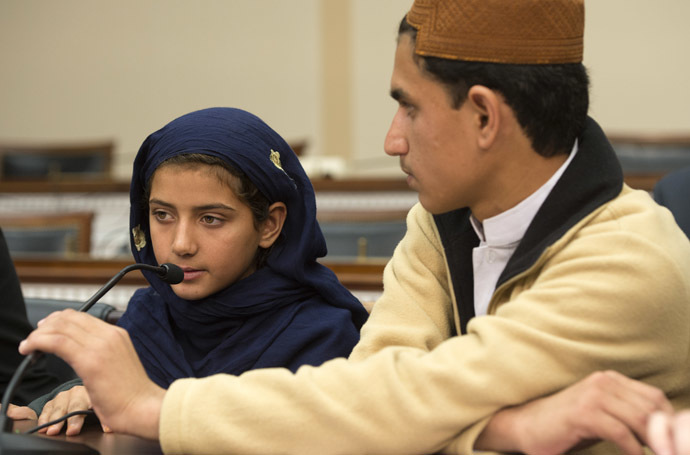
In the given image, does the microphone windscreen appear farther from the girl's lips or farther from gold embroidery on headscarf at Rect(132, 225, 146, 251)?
gold embroidery on headscarf at Rect(132, 225, 146, 251)

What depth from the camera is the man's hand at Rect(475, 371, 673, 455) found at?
930mm

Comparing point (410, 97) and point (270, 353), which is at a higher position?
point (410, 97)

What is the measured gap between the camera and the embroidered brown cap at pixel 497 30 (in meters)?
1.10

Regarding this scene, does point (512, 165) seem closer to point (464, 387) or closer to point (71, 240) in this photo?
point (464, 387)

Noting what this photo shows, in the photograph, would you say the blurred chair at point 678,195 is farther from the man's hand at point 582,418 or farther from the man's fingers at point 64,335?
the man's fingers at point 64,335

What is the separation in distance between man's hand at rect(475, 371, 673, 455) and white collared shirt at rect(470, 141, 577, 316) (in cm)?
23

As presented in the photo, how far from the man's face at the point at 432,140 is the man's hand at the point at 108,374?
45 centimetres

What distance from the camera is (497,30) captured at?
110 cm

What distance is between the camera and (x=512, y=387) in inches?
39.6

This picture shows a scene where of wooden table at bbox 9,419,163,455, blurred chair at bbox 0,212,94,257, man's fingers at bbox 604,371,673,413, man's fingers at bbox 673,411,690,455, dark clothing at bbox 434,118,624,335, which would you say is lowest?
blurred chair at bbox 0,212,94,257

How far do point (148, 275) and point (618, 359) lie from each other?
927 millimetres

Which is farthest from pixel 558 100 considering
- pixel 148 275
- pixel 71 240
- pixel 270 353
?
pixel 71 240

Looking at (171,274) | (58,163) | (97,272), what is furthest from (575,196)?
(58,163)

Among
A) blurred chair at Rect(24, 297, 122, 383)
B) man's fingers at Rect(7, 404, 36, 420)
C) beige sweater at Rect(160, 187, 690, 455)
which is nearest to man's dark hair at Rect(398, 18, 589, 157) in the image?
beige sweater at Rect(160, 187, 690, 455)
